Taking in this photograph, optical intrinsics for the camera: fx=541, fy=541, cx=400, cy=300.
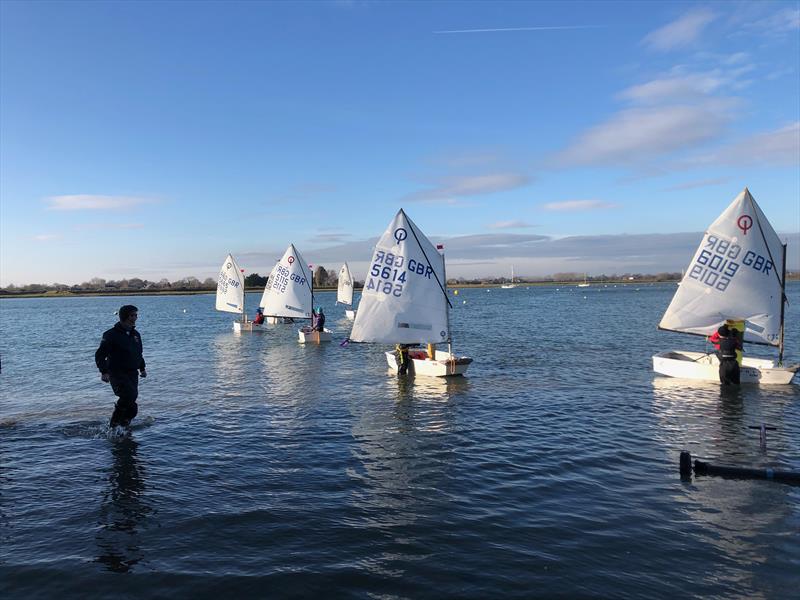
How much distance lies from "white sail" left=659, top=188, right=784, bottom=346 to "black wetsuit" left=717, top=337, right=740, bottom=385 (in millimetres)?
2861

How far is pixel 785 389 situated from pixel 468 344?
2245 cm

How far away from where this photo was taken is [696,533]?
351 inches

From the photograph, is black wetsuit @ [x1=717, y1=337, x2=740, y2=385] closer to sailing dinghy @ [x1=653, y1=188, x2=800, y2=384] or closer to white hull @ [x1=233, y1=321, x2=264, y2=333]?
sailing dinghy @ [x1=653, y1=188, x2=800, y2=384]

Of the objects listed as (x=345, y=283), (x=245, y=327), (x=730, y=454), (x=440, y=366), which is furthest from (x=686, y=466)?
(x=345, y=283)

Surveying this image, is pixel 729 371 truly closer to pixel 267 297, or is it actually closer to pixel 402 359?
pixel 402 359

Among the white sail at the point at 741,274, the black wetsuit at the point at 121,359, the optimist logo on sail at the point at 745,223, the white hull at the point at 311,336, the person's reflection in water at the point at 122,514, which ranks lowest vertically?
the person's reflection in water at the point at 122,514

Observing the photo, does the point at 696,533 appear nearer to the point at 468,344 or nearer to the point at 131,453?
the point at 131,453

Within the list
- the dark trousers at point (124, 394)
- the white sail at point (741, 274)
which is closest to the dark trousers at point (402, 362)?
the dark trousers at point (124, 394)

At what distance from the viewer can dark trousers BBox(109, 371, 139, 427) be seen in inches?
535

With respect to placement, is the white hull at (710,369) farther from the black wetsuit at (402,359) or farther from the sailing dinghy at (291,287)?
the sailing dinghy at (291,287)

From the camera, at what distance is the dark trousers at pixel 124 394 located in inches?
535

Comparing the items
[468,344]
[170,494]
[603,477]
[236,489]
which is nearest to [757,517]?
[603,477]

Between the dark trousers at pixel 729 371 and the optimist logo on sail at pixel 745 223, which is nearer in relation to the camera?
the dark trousers at pixel 729 371

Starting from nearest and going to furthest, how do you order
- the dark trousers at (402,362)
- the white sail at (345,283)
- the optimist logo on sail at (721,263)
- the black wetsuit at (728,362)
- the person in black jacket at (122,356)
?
the person in black jacket at (122,356) → the black wetsuit at (728,362) → the optimist logo on sail at (721,263) → the dark trousers at (402,362) → the white sail at (345,283)
